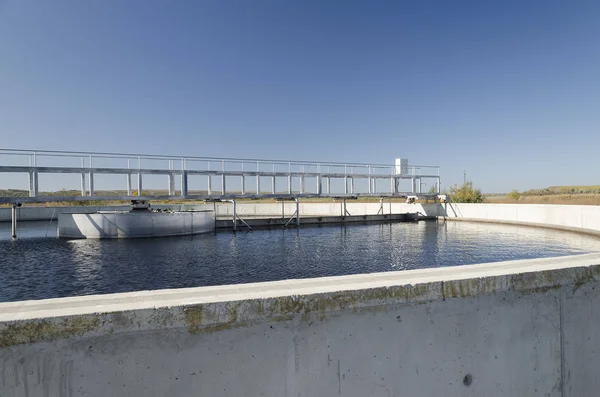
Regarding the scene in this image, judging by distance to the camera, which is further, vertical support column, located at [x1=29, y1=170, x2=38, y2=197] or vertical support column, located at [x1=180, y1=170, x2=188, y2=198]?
A: vertical support column, located at [x1=180, y1=170, x2=188, y2=198]

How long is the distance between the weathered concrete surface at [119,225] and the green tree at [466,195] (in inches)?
1369

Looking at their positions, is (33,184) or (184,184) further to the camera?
(184,184)

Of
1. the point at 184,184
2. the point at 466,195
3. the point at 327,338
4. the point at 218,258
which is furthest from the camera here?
the point at 466,195

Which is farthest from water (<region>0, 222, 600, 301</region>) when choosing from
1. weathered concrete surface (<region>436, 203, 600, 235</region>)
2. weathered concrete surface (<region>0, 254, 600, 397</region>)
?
weathered concrete surface (<region>0, 254, 600, 397</region>)

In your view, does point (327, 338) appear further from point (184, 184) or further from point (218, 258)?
point (184, 184)

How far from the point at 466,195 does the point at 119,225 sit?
39.1 metres

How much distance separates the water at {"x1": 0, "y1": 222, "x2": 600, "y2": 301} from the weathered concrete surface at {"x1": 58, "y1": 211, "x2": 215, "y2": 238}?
1312 millimetres

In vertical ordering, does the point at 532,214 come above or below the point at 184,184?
below

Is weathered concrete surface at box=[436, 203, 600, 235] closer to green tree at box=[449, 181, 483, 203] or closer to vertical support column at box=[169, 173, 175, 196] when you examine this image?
green tree at box=[449, 181, 483, 203]

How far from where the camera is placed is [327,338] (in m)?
2.13

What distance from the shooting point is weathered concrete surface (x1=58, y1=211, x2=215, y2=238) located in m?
23.1

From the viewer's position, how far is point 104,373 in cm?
184

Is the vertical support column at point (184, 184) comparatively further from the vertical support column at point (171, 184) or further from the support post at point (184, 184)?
the vertical support column at point (171, 184)

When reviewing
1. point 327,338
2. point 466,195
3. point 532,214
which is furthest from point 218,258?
point 466,195
